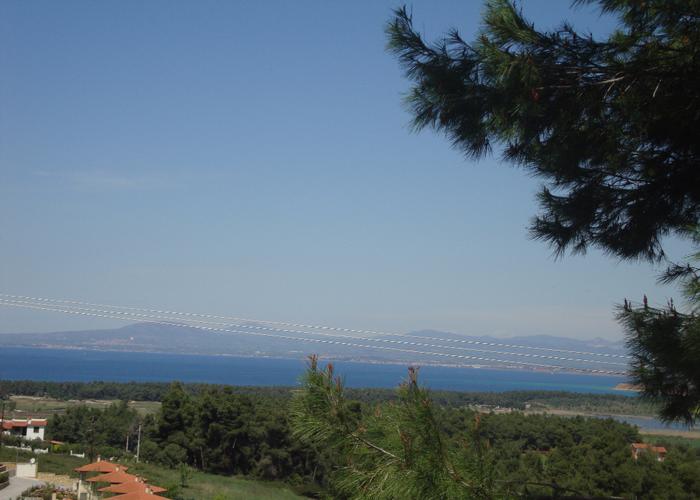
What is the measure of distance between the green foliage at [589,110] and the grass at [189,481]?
16.9 metres

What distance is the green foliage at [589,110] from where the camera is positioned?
2.65 m

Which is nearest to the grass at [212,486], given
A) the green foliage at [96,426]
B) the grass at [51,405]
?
the green foliage at [96,426]

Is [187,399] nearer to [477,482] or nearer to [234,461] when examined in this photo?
[234,461]

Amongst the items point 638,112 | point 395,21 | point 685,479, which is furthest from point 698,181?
point 685,479

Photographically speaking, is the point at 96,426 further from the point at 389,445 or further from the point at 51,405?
the point at 389,445

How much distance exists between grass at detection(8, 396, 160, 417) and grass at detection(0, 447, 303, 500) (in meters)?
17.8

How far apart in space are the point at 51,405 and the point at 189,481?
3125cm

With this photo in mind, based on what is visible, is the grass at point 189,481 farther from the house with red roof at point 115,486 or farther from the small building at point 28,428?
the small building at point 28,428

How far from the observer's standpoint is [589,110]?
2.88 m

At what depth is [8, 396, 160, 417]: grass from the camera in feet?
139

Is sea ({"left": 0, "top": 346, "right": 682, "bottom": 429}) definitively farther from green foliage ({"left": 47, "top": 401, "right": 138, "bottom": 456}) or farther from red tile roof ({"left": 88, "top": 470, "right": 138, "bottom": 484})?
green foliage ({"left": 47, "top": 401, "right": 138, "bottom": 456})

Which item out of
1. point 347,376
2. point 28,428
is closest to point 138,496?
point 347,376

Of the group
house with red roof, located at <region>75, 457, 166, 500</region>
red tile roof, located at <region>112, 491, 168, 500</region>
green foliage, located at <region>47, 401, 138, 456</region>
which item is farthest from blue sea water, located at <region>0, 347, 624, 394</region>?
green foliage, located at <region>47, 401, 138, 456</region>

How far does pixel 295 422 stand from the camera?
2.47 m
